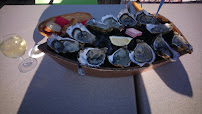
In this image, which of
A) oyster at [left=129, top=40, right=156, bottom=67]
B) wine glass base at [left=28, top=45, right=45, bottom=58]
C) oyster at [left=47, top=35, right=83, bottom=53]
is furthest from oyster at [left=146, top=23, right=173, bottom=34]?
wine glass base at [left=28, top=45, right=45, bottom=58]

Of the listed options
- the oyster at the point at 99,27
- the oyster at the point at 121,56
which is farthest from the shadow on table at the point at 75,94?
the oyster at the point at 99,27

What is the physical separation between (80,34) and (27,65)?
37 cm

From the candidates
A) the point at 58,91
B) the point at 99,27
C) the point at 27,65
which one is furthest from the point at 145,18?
the point at 27,65

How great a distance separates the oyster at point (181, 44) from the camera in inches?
20.1

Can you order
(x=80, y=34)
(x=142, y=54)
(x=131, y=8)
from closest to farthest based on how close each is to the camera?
(x=142, y=54) → (x=80, y=34) → (x=131, y=8)

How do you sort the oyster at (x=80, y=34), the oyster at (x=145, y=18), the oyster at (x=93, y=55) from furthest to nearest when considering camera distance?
the oyster at (x=145, y=18) < the oyster at (x=80, y=34) < the oyster at (x=93, y=55)

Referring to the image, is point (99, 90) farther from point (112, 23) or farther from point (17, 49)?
point (17, 49)

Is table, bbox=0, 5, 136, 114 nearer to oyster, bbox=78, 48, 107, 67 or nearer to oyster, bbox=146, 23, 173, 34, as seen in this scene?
oyster, bbox=78, 48, 107, 67

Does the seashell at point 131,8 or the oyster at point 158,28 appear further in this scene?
the seashell at point 131,8

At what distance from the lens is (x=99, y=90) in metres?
0.57

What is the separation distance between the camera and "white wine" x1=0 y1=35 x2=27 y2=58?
614 mm

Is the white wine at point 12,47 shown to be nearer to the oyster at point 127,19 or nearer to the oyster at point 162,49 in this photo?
the oyster at point 127,19

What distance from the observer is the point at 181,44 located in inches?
21.5

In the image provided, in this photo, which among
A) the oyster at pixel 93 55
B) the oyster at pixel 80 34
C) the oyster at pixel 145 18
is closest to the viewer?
the oyster at pixel 93 55
